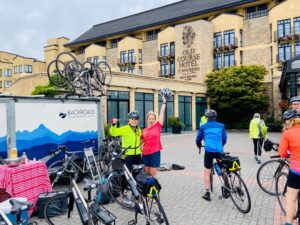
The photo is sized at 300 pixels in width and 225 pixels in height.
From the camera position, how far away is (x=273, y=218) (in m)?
5.17

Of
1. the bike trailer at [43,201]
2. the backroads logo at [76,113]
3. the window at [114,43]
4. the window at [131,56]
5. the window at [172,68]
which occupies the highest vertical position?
the window at [114,43]

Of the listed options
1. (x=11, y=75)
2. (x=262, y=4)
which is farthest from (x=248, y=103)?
(x=11, y=75)

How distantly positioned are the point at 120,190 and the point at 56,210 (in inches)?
50.7

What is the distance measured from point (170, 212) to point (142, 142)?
1571mm

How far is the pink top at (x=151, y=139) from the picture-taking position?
5.99 metres

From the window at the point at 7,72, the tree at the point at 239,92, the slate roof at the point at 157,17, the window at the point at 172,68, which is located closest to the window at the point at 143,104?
the tree at the point at 239,92

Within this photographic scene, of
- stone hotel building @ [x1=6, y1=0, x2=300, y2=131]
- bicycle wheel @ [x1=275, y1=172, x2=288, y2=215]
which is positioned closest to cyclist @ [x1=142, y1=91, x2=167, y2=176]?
bicycle wheel @ [x1=275, y1=172, x2=288, y2=215]

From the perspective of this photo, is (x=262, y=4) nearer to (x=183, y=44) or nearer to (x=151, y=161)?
(x=183, y=44)

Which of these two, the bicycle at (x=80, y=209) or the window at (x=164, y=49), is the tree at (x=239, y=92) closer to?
the window at (x=164, y=49)

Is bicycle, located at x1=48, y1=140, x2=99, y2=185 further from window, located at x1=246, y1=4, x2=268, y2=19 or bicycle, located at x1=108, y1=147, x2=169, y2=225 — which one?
window, located at x1=246, y1=4, x2=268, y2=19

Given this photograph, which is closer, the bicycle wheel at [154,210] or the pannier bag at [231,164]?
the bicycle wheel at [154,210]

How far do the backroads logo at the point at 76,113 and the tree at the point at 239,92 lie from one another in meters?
23.8

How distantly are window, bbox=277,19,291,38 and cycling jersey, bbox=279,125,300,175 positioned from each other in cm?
3198

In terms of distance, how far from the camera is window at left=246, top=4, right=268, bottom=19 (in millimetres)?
35062
